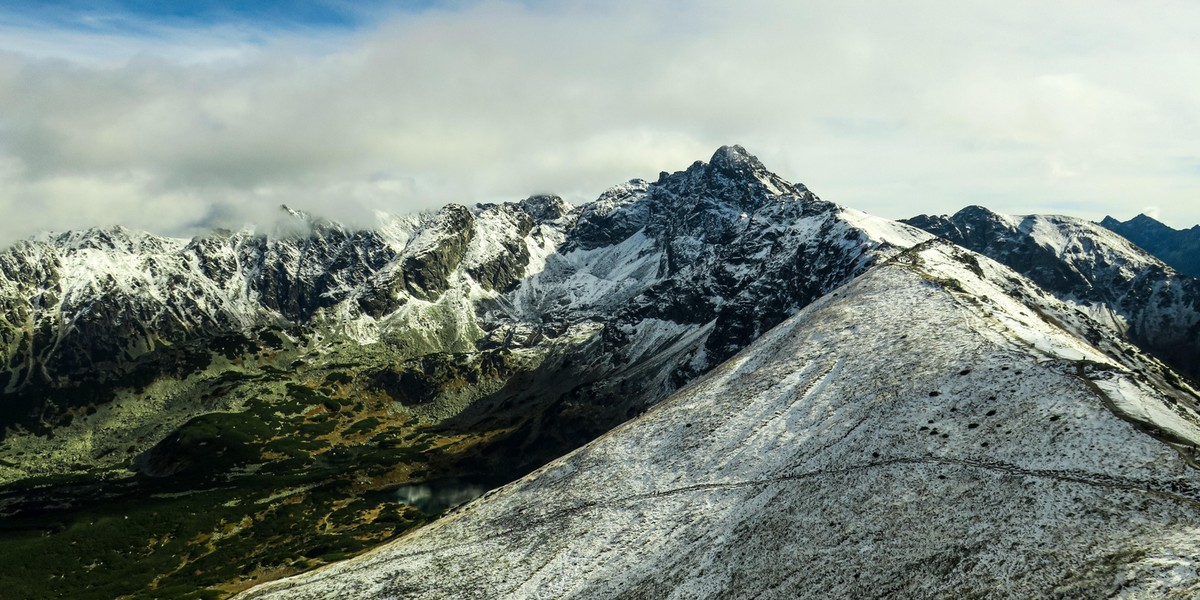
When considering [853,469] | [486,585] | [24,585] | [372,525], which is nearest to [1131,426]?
[853,469]

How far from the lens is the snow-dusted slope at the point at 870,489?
37.2 metres

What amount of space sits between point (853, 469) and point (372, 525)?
152418 mm

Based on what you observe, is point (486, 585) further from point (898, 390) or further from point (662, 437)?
point (898, 390)

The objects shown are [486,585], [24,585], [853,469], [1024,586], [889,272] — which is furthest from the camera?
[24,585]

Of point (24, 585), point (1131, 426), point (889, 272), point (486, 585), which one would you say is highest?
point (889, 272)

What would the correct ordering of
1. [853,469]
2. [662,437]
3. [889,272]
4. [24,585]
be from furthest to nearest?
[24,585], [889,272], [662,437], [853,469]

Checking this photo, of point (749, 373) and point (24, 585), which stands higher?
point (749, 373)

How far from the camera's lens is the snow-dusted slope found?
37.2 meters

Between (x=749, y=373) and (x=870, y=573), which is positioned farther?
(x=749, y=373)

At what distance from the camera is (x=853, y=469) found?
5088 centimetres

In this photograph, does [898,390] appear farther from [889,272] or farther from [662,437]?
[889,272]

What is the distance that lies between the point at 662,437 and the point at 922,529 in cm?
3125

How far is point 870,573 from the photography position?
40.0 meters

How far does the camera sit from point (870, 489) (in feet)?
156
